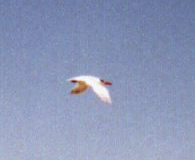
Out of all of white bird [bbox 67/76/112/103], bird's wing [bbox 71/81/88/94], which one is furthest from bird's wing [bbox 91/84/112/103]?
bird's wing [bbox 71/81/88/94]

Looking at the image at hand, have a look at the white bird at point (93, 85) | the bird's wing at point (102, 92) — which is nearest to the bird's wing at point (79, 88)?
the white bird at point (93, 85)

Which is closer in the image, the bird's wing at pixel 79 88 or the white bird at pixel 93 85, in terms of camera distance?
the white bird at pixel 93 85

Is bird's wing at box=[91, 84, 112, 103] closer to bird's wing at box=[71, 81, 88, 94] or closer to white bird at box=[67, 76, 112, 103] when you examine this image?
white bird at box=[67, 76, 112, 103]

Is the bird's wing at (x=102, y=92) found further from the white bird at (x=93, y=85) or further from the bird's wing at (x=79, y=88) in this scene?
the bird's wing at (x=79, y=88)

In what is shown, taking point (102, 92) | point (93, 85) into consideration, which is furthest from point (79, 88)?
point (102, 92)

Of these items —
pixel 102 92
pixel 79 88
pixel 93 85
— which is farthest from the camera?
pixel 79 88

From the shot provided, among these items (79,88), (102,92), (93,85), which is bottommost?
(102,92)

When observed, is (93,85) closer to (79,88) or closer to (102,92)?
(102,92)
